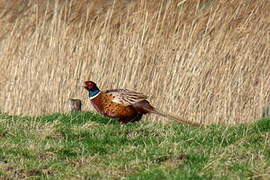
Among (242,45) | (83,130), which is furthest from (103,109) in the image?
(242,45)

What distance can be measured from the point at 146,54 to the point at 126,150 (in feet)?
14.7

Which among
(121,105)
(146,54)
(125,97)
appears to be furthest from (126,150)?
(146,54)

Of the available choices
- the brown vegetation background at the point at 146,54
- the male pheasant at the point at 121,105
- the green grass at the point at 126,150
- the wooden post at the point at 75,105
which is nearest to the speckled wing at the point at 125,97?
the male pheasant at the point at 121,105

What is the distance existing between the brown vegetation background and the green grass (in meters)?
1.54

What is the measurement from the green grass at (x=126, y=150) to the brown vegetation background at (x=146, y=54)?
1.54 m

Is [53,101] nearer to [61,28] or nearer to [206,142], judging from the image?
[61,28]

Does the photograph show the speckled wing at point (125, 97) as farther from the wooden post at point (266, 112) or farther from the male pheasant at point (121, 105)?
the wooden post at point (266, 112)

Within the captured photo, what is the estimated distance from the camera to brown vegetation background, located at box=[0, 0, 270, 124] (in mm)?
11555

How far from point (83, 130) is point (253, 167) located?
3.00 meters

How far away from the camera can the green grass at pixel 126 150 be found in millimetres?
6852

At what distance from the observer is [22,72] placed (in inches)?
540

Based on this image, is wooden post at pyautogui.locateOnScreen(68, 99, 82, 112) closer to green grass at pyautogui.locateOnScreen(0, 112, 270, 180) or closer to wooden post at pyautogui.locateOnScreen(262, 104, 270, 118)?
green grass at pyautogui.locateOnScreen(0, 112, 270, 180)

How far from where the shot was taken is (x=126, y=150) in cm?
811

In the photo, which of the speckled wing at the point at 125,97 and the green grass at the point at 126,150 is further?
the speckled wing at the point at 125,97
